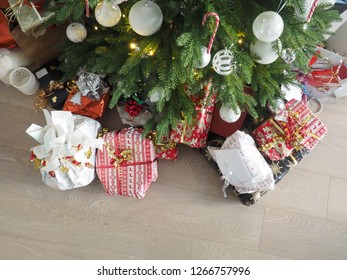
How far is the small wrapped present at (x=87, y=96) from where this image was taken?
1.17 metres

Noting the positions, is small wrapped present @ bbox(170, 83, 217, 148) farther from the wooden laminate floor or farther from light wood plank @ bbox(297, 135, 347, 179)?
light wood plank @ bbox(297, 135, 347, 179)

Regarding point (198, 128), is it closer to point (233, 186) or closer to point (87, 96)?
point (233, 186)

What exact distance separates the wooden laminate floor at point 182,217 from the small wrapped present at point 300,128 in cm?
21

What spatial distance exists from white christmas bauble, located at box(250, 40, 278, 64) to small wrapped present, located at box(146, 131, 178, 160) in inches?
20.2

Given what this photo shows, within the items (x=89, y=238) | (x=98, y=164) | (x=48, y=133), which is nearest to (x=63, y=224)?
(x=89, y=238)

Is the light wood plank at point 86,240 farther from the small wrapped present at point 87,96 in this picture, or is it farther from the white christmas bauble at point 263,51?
the white christmas bauble at point 263,51

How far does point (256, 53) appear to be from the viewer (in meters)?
0.80

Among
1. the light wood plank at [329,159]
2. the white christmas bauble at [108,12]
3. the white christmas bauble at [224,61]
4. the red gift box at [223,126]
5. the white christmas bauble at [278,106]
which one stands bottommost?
the light wood plank at [329,159]

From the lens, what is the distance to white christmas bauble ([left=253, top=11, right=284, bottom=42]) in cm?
67

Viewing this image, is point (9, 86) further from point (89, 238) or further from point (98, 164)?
point (89, 238)

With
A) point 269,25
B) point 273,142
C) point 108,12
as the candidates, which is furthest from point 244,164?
point 108,12

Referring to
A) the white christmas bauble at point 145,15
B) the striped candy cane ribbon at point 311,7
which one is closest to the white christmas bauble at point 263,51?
the striped candy cane ribbon at point 311,7

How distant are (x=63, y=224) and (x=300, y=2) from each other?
3.65 ft

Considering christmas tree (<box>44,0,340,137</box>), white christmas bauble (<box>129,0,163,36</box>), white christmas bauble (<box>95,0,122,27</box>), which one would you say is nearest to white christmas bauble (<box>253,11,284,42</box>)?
christmas tree (<box>44,0,340,137</box>)
